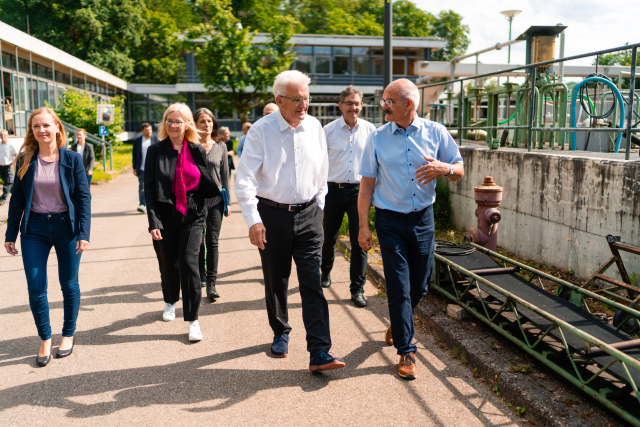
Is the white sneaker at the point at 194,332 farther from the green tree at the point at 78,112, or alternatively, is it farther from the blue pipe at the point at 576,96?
the green tree at the point at 78,112

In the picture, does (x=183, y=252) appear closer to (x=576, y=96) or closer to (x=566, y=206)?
(x=566, y=206)

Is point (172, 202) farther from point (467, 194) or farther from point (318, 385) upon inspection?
point (467, 194)

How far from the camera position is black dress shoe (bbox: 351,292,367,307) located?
5.45 metres

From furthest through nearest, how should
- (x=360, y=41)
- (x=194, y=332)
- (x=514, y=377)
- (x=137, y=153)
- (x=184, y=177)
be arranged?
(x=360, y=41), (x=137, y=153), (x=184, y=177), (x=194, y=332), (x=514, y=377)

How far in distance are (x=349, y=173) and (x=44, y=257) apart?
2.91 meters

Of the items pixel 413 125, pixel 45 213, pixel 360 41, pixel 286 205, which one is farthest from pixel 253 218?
pixel 360 41

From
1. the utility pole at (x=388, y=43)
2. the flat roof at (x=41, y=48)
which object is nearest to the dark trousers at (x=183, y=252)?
the utility pole at (x=388, y=43)

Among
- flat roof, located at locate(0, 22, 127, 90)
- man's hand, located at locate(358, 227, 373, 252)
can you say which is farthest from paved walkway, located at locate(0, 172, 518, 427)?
flat roof, located at locate(0, 22, 127, 90)

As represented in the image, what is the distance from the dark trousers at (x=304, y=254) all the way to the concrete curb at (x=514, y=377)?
1.07 m

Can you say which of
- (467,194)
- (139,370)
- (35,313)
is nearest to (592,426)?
(139,370)

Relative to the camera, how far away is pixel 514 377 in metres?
3.51

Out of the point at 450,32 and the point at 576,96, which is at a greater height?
the point at 450,32

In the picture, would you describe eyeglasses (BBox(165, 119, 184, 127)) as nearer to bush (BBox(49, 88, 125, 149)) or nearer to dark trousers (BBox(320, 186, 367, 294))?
dark trousers (BBox(320, 186, 367, 294))

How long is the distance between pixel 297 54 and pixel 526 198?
1568 inches
